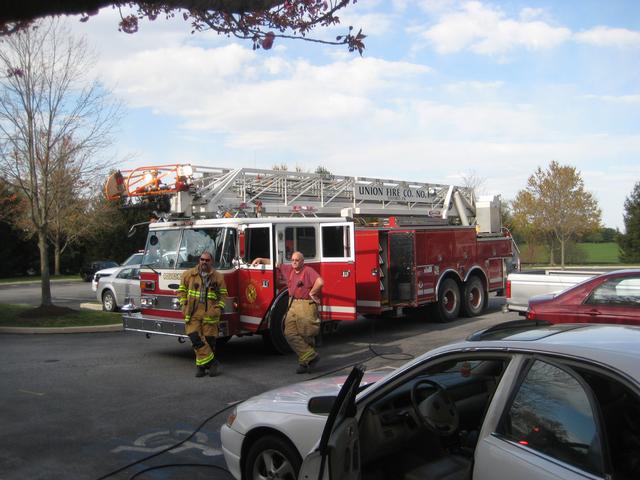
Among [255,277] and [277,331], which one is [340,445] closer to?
[255,277]

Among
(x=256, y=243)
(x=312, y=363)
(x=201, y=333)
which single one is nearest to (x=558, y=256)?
(x=256, y=243)

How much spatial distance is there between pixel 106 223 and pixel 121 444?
37.5 metres

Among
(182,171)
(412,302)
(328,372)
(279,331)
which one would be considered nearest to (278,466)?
(328,372)

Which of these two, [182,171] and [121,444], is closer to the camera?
[121,444]

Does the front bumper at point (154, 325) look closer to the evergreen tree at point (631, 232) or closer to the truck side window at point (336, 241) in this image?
A: the truck side window at point (336, 241)

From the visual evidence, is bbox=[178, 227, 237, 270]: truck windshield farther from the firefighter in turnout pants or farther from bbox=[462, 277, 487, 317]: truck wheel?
bbox=[462, 277, 487, 317]: truck wheel

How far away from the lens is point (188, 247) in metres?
10.3

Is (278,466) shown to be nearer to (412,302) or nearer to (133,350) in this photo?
(133,350)

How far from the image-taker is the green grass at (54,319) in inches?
544

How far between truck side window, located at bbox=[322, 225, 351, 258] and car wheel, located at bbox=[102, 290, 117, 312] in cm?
867

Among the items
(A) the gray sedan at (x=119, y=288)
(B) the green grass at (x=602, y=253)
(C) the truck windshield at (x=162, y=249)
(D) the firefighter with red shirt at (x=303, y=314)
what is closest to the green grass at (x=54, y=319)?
(A) the gray sedan at (x=119, y=288)

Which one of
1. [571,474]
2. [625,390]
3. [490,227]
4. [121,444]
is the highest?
[490,227]

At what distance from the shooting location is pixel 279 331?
10.0 m

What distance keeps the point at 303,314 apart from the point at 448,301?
607 centimetres
